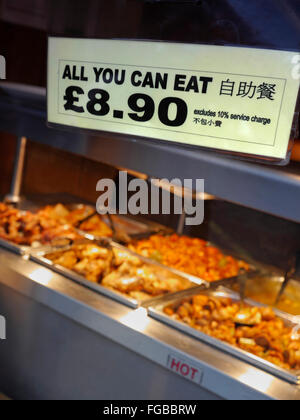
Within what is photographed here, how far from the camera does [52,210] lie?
3998 mm

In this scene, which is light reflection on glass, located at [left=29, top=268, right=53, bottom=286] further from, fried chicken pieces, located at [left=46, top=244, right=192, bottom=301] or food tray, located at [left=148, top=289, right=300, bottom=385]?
food tray, located at [left=148, top=289, right=300, bottom=385]

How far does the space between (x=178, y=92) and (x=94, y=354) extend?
55.5 inches

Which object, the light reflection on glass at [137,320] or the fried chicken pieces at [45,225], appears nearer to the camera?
the light reflection on glass at [137,320]

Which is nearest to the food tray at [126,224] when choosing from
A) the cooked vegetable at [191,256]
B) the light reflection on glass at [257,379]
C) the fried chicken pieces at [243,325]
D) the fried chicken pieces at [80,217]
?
the fried chicken pieces at [80,217]

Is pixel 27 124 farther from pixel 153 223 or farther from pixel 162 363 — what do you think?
pixel 162 363

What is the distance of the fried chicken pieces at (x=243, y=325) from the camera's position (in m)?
2.39

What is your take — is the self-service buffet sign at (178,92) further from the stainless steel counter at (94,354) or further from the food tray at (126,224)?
the food tray at (126,224)

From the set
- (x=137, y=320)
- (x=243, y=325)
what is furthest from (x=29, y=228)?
(x=243, y=325)

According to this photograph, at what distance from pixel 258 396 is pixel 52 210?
2.40m

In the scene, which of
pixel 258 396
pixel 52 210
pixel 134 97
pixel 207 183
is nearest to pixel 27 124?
pixel 52 210

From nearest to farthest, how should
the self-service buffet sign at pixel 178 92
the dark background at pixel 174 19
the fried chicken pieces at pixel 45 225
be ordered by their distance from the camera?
the self-service buffet sign at pixel 178 92
the dark background at pixel 174 19
the fried chicken pieces at pixel 45 225

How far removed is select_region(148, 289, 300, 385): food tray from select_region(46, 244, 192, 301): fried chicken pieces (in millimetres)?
111

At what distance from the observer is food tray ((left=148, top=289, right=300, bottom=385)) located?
218 cm

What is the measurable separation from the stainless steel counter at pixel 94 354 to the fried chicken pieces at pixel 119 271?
15 cm
